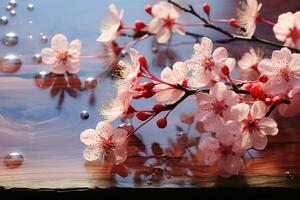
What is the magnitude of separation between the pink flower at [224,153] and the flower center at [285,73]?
113mm

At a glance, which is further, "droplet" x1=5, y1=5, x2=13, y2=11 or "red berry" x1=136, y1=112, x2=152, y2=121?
"droplet" x1=5, y1=5, x2=13, y2=11

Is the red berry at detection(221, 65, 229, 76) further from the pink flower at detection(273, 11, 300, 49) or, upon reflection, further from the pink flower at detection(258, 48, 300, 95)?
the pink flower at detection(273, 11, 300, 49)

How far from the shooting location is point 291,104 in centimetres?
79

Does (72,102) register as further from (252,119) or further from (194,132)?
(252,119)

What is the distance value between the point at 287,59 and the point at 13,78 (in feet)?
1.65

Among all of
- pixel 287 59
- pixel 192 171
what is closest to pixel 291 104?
pixel 287 59

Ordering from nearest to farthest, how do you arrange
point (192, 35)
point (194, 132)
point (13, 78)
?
1. point (194, 132)
2. point (13, 78)
3. point (192, 35)

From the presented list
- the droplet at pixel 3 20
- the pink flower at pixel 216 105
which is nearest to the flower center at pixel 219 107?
the pink flower at pixel 216 105

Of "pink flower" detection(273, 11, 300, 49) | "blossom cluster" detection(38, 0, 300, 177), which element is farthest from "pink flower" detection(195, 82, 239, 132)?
"pink flower" detection(273, 11, 300, 49)

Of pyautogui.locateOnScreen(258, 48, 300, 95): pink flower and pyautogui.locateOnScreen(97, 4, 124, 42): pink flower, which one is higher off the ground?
pyautogui.locateOnScreen(97, 4, 124, 42): pink flower

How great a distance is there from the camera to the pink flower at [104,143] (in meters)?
0.74

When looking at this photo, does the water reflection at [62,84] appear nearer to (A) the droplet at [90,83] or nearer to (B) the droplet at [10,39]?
(A) the droplet at [90,83]

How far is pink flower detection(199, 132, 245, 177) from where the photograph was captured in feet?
2.31

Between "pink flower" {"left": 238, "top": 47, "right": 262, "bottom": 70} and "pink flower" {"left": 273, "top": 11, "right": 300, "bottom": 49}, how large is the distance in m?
0.07
